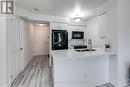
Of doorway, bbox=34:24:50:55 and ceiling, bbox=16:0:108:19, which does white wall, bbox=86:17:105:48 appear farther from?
doorway, bbox=34:24:50:55

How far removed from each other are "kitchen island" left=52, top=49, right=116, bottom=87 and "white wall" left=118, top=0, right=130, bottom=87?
322 millimetres

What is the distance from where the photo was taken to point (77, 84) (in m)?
2.35

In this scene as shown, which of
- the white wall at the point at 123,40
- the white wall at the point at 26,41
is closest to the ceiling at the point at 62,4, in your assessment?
the white wall at the point at 123,40

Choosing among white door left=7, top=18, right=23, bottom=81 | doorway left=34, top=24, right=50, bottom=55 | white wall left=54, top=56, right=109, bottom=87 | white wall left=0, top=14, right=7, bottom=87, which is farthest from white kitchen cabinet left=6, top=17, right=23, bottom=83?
doorway left=34, top=24, right=50, bottom=55

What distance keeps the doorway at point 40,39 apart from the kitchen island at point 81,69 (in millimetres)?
5425

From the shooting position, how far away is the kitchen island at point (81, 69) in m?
2.13

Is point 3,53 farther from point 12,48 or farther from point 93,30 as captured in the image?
point 93,30

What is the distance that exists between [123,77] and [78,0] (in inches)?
99.4

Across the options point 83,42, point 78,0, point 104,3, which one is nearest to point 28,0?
point 78,0

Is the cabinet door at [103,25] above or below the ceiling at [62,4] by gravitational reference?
below

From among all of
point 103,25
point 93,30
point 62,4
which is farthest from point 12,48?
point 93,30

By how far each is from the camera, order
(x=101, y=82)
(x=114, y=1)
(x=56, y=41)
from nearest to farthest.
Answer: (x=114, y=1), (x=101, y=82), (x=56, y=41)

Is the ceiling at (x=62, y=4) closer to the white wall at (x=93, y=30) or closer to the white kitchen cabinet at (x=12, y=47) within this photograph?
the white kitchen cabinet at (x=12, y=47)

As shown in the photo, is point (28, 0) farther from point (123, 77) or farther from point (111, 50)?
point (123, 77)
